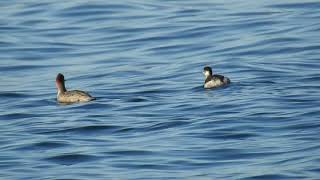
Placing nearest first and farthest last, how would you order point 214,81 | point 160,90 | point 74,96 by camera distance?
point 74,96, point 214,81, point 160,90

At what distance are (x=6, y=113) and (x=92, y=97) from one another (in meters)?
1.86

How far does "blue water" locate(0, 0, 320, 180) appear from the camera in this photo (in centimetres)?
1933

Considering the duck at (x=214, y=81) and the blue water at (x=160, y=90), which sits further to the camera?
the duck at (x=214, y=81)

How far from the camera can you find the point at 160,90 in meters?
26.9

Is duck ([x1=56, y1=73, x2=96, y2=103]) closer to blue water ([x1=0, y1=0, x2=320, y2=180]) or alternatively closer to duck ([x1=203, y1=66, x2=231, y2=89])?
blue water ([x1=0, y1=0, x2=320, y2=180])

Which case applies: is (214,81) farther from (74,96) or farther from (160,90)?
(74,96)

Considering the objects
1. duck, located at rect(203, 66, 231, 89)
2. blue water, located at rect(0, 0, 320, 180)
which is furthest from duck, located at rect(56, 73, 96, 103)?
duck, located at rect(203, 66, 231, 89)

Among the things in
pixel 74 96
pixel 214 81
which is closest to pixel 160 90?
pixel 214 81

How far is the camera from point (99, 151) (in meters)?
20.2

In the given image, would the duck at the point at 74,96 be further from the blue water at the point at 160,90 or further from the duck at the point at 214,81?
the duck at the point at 214,81

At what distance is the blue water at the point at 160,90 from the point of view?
1933 cm

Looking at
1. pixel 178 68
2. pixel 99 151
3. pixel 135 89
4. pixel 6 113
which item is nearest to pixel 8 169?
pixel 99 151

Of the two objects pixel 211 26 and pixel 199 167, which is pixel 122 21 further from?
pixel 199 167

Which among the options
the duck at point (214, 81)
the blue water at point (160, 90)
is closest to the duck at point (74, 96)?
the blue water at point (160, 90)
